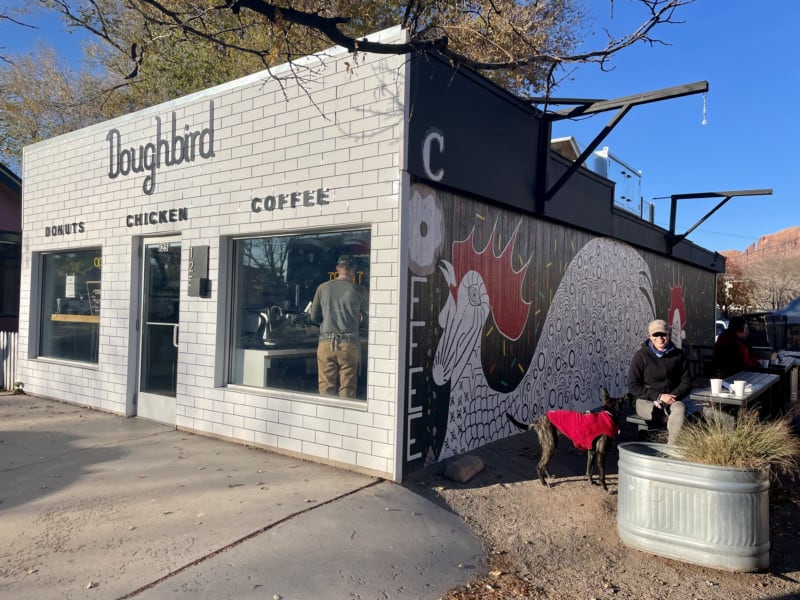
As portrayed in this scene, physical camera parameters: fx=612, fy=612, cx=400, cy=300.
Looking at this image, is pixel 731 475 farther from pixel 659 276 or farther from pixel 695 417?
pixel 659 276

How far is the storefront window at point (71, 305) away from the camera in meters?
8.72

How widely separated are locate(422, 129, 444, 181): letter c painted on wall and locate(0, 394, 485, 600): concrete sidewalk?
2808mm

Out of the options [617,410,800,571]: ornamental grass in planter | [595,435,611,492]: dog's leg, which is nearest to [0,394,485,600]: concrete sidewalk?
[617,410,800,571]: ornamental grass in planter

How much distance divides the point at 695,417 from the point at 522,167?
3356mm

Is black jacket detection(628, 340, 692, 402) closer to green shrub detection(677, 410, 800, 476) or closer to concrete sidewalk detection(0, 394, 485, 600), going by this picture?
green shrub detection(677, 410, 800, 476)

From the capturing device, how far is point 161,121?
7.62 metres

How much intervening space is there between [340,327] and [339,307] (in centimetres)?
20

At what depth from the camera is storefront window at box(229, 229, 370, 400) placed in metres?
5.88

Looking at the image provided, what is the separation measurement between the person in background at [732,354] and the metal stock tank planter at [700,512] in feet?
18.1

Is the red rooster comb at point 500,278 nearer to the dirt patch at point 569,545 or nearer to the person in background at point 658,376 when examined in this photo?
the person in background at point 658,376

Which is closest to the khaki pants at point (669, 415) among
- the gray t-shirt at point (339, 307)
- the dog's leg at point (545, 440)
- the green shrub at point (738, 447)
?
the green shrub at point (738, 447)

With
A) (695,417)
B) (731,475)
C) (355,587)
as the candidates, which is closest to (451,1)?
(695,417)

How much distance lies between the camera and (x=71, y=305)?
9133 mm

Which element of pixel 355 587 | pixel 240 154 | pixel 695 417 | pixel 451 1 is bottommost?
pixel 355 587
